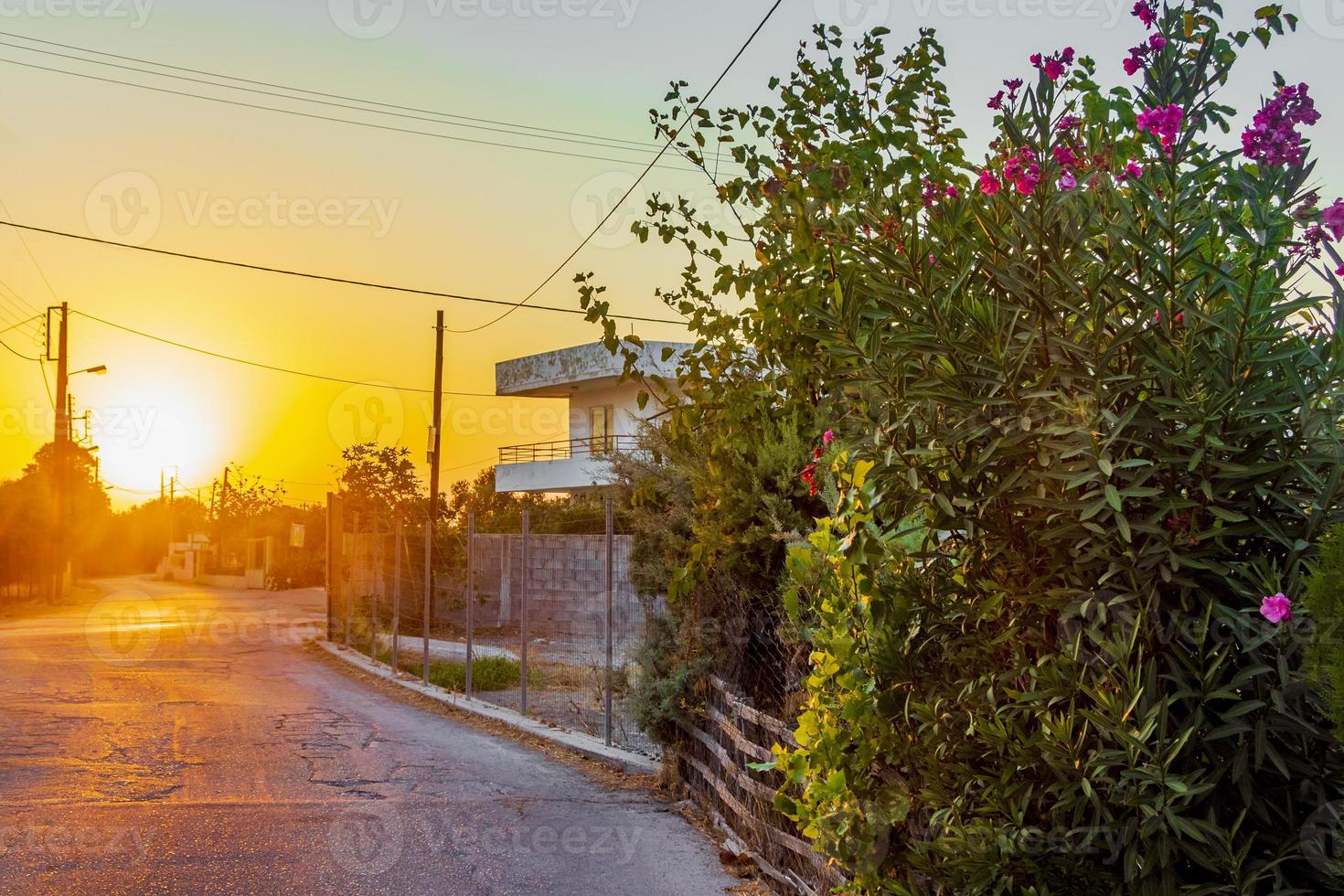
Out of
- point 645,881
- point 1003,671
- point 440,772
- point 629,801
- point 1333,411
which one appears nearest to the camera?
point 1333,411

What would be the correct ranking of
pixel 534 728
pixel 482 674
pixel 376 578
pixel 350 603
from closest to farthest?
1. pixel 534 728
2. pixel 482 674
3. pixel 376 578
4. pixel 350 603

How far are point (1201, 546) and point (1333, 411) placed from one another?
47cm

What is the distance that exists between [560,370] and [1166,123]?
4056 cm

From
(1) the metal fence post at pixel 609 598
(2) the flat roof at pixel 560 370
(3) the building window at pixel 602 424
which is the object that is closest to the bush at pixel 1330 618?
(1) the metal fence post at pixel 609 598

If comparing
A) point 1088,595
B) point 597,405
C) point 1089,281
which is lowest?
point 1088,595

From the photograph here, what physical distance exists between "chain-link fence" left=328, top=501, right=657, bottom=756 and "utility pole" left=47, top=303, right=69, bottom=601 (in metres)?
23.0

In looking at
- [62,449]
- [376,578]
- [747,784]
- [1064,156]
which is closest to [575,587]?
[747,784]

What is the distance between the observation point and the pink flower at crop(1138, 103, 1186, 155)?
132 inches

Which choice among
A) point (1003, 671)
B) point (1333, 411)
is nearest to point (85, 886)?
point (1003, 671)

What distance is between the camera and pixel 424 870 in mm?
7090

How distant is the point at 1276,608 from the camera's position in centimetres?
290

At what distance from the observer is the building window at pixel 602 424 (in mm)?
42375

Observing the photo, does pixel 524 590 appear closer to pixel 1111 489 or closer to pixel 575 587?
pixel 575 587

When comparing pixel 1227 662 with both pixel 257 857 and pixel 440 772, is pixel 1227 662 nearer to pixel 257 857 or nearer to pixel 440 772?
pixel 257 857
